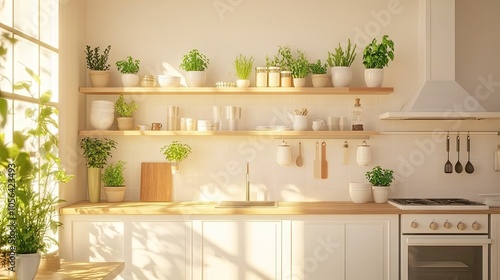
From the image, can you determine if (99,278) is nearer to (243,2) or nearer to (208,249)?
(208,249)

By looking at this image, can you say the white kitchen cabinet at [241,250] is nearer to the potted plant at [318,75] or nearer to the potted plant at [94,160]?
the potted plant at [94,160]

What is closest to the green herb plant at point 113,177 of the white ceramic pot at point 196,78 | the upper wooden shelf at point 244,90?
the upper wooden shelf at point 244,90

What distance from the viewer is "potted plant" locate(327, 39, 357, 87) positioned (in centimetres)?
458

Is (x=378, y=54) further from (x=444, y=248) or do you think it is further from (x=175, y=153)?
(x=175, y=153)

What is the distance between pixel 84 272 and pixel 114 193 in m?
2.23

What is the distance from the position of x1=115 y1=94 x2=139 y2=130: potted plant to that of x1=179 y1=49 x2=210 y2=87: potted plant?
56cm

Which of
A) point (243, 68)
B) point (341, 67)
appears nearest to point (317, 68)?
point (341, 67)

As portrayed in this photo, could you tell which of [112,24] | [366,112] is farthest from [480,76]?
[112,24]

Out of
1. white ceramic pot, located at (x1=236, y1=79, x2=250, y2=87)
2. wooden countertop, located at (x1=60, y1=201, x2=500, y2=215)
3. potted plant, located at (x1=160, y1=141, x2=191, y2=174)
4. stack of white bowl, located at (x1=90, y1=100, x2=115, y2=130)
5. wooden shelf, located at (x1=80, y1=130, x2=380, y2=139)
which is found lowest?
wooden countertop, located at (x1=60, y1=201, x2=500, y2=215)

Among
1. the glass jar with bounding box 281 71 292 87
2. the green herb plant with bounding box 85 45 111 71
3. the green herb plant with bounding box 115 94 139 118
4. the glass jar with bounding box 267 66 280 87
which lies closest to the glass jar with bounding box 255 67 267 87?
the glass jar with bounding box 267 66 280 87

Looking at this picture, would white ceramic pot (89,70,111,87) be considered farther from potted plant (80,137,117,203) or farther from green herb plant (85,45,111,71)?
potted plant (80,137,117,203)

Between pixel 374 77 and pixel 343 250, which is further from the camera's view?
pixel 374 77

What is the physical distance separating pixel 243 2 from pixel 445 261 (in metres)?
2.73

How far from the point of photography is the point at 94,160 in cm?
466
